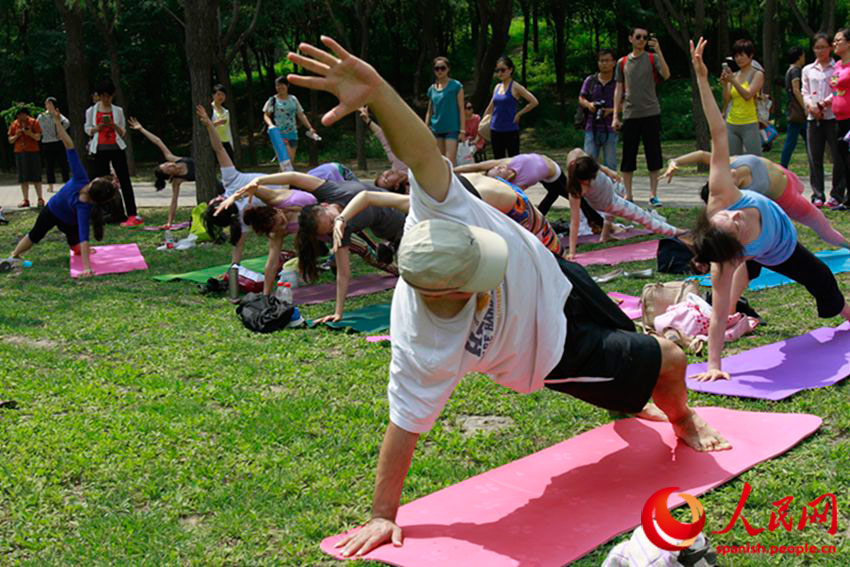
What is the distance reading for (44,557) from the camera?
306 cm

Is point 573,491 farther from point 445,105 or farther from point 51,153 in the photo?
point 51,153

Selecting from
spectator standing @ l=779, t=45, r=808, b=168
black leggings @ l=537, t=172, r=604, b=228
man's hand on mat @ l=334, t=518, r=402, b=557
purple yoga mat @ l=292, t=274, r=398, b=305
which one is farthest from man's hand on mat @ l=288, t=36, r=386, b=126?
spectator standing @ l=779, t=45, r=808, b=168

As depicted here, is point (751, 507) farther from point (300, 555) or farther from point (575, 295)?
point (300, 555)

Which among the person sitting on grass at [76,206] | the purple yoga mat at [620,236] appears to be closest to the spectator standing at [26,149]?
the person sitting on grass at [76,206]

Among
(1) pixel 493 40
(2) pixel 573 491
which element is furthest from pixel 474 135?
(2) pixel 573 491

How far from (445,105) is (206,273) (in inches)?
154

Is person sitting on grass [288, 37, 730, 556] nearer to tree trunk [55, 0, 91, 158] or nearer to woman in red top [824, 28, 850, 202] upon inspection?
woman in red top [824, 28, 850, 202]

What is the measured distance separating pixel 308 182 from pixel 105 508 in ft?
12.7

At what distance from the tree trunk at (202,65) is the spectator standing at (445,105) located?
304cm

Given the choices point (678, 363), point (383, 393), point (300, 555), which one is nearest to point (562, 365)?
point (678, 363)

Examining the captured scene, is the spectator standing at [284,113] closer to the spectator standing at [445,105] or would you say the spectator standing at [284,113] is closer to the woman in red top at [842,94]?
the spectator standing at [445,105]

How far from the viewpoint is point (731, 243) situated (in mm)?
4352

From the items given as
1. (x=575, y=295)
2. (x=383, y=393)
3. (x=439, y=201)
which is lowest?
(x=383, y=393)

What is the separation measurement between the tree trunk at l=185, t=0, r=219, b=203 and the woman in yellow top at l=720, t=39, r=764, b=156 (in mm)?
6446
